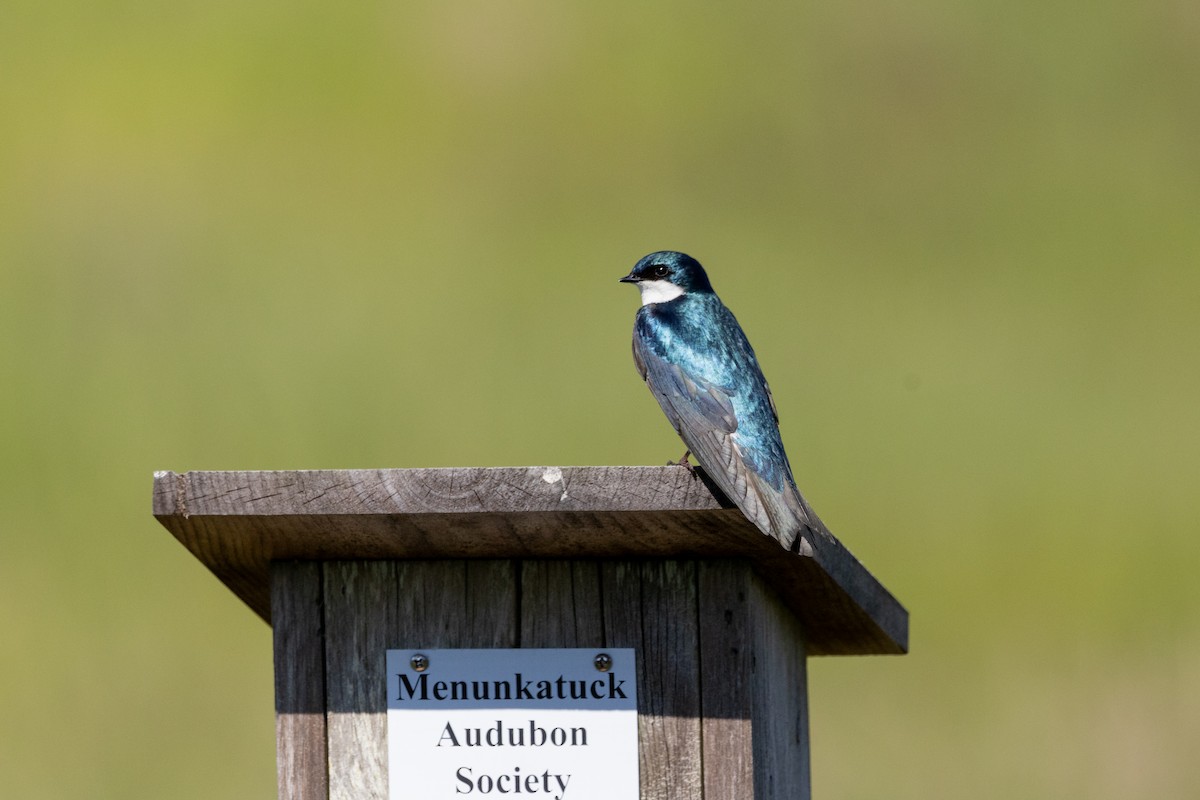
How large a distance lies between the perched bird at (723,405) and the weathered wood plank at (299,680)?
24.1 inches

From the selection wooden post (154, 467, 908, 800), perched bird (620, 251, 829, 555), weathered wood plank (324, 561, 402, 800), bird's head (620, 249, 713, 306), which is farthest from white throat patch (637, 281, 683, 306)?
weathered wood plank (324, 561, 402, 800)

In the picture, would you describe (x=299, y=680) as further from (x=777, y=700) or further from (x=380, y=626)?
(x=777, y=700)

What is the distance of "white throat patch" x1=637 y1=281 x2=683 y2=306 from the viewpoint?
3.72 m

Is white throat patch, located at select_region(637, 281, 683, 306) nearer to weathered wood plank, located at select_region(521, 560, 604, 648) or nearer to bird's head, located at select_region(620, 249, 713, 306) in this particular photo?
bird's head, located at select_region(620, 249, 713, 306)

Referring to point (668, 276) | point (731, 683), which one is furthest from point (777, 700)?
point (668, 276)

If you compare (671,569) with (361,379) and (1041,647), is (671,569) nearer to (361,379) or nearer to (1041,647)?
(1041,647)

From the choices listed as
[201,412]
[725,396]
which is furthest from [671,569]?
[201,412]

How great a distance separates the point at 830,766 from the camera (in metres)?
5.94

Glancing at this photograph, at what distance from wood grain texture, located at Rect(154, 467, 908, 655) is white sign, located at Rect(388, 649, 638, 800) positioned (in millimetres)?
170

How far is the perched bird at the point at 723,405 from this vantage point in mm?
2529

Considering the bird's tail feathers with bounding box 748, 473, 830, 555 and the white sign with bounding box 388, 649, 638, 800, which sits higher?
the bird's tail feathers with bounding box 748, 473, 830, 555

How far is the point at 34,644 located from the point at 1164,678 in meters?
4.11

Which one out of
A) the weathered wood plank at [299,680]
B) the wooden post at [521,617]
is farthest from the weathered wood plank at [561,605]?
the weathered wood plank at [299,680]

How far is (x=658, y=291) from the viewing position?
3.79m
